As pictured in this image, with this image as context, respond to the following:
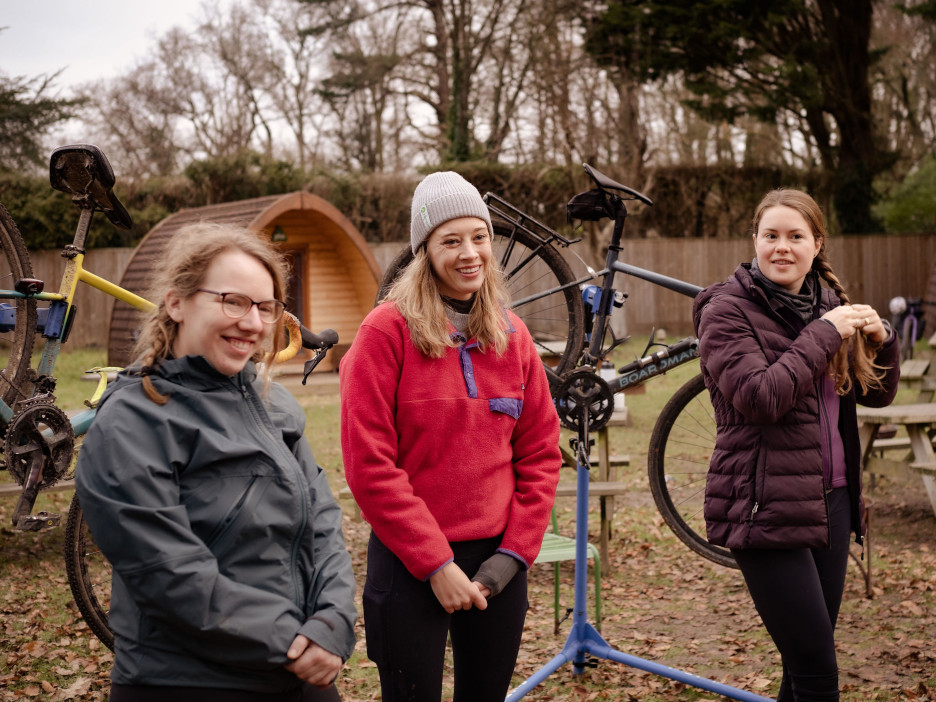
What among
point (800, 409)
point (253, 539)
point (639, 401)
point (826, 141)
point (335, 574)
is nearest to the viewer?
point (253, 539)

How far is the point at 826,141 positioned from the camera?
19812 mm

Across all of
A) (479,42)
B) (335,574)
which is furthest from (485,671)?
(479,42)

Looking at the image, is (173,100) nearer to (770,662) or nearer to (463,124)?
(463,124)

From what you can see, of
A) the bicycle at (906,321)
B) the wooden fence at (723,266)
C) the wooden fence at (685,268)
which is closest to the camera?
the bicycle at (906,321)

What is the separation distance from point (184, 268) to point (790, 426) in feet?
5.48

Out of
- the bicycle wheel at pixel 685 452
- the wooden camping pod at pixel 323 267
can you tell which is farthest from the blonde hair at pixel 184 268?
the wooden camping pod at pixel 323 267

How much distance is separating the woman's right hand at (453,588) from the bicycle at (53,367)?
166 centimetres

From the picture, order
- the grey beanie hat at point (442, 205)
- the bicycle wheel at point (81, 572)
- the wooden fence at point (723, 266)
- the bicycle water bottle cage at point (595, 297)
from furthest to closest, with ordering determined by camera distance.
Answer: the wooden fence at point (723, 266) < the bicycle water bottle cage at point (595, 297) < the bicycle wheel at point (81, 572) < the grey beanie hat at point (442, 205)

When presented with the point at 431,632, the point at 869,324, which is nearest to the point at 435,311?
the point at 431,632

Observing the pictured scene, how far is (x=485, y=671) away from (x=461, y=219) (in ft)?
3.71

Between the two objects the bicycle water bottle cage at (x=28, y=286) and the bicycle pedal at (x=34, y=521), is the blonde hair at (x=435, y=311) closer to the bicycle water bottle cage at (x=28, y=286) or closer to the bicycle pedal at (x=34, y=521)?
the bicycle pedal at (x=34, y=521)

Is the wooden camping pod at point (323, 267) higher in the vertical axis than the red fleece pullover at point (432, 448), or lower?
higher

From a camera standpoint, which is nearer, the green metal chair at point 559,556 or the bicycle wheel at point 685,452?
the green metal chair at point 559,556

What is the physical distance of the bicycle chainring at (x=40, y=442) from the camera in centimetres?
372
